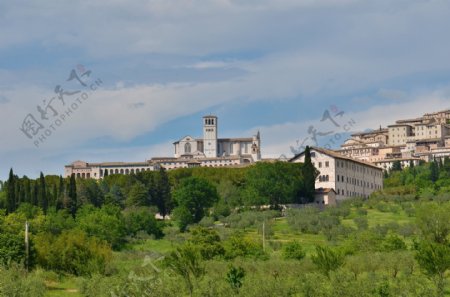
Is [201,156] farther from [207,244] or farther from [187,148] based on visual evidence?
[207,244]

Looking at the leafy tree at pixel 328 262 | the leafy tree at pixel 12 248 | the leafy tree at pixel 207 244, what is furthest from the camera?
the leafy tree at pixel 207 244

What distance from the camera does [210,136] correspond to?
18275cm

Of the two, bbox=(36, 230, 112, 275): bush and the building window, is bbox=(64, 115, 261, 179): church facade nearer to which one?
the building window

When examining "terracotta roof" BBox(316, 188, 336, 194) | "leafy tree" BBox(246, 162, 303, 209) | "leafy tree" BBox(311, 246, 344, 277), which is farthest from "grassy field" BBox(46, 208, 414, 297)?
"terracotta roof" BBox(316, 188, 336, 194)

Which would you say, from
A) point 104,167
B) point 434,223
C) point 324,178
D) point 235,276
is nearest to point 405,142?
point 104,167

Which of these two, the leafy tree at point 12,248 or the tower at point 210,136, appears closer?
the leafy tree at point 12,248

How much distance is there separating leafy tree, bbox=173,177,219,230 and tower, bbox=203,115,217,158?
294ft

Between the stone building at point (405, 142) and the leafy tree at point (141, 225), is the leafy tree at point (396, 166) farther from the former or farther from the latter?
the leafy tree at point (141, 225)

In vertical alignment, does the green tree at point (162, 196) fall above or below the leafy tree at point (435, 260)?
above

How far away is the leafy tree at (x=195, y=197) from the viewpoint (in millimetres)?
86688

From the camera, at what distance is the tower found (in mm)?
180850

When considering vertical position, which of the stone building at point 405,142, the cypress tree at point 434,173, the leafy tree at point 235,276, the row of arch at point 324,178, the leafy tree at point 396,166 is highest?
the stone building at point 405,142

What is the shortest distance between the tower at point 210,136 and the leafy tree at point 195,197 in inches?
3524

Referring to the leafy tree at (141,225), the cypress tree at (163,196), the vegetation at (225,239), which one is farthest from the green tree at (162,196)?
the leafy tree at (141,225)
